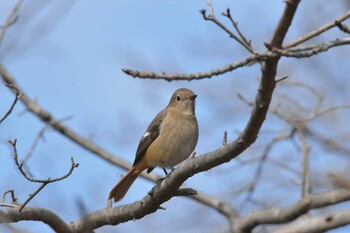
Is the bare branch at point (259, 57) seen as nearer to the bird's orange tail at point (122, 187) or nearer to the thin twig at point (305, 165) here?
the thin twig at point (305, 165)

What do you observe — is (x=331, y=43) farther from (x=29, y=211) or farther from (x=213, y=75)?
(x=29, y=211)

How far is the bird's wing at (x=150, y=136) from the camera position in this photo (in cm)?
677

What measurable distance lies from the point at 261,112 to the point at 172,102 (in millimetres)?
3869

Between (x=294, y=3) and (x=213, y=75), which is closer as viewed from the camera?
(x=294, y=3)

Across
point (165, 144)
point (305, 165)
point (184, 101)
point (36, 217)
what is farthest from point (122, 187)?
point (36, 217)

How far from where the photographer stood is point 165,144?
21.7 ft

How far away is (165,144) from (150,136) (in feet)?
0.98

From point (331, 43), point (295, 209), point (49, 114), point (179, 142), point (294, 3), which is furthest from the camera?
point (49, 114)

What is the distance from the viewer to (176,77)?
12.9 ft

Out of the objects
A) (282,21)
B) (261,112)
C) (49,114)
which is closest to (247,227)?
(261,112)

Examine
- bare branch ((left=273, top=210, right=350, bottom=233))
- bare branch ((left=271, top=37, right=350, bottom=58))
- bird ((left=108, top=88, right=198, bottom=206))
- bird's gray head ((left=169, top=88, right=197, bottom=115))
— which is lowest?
bare branch ((left=273, top=210, right=350, bottom=233))

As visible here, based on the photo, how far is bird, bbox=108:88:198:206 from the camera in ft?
21.5

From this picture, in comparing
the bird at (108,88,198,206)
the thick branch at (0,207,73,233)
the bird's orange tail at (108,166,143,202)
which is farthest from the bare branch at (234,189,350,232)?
the bird's orange tail at (108,166,143,202)

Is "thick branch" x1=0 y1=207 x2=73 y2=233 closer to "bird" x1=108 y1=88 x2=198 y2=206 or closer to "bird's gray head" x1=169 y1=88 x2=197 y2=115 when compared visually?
"bird" x1=108 y1=88 x2=198 y2=206
